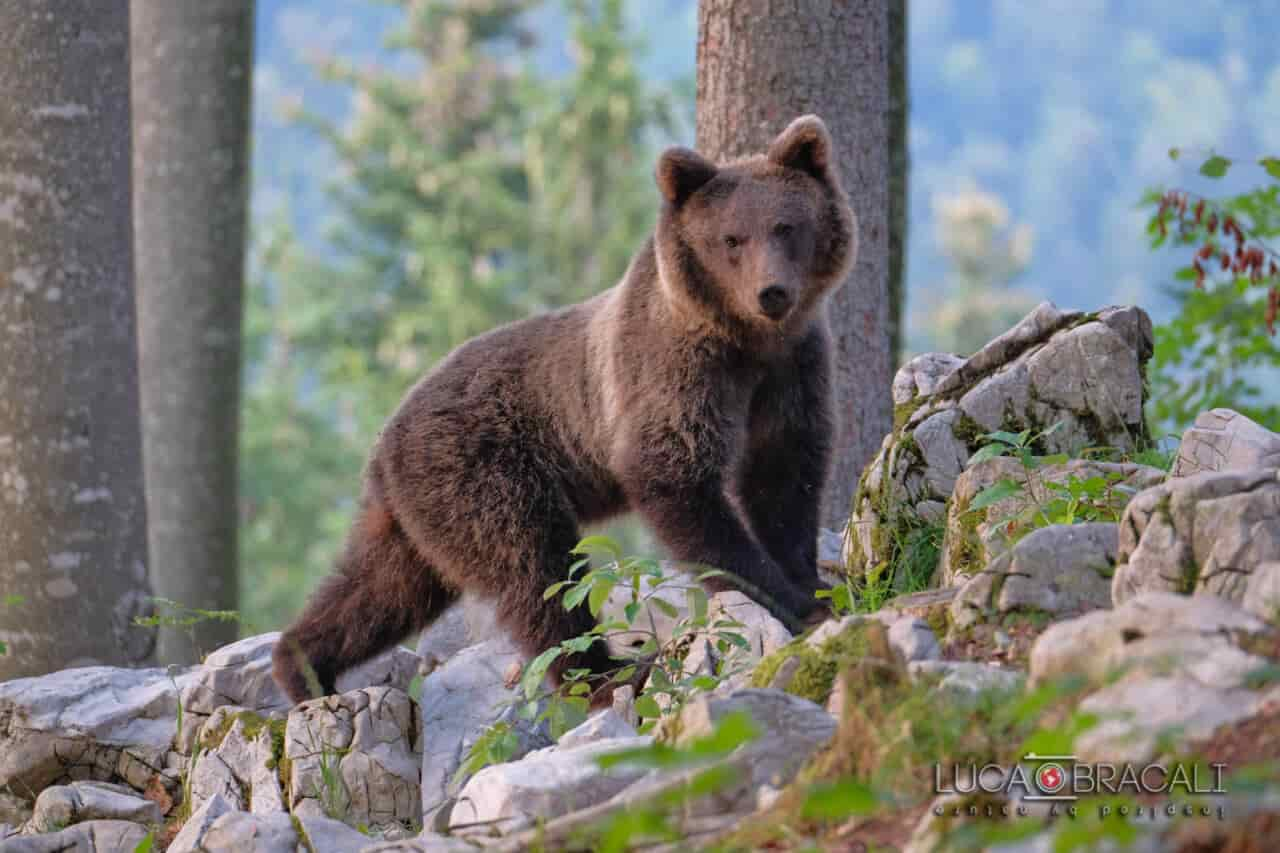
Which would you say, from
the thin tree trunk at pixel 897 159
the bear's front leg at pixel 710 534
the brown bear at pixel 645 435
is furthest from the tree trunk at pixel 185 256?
the bear's front leg at pixel 710 534

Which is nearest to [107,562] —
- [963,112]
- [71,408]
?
[71,408]

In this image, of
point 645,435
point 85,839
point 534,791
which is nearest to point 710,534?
point 645,435

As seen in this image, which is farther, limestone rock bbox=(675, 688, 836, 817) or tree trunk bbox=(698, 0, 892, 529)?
tree trunk bbox=(698, 0, 892, 529)

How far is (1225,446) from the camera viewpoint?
13.7ft

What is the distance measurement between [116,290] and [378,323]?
21351 mm

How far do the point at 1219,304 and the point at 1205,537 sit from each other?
4.23 meters

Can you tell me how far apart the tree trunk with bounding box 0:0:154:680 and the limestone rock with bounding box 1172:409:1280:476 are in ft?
15.0

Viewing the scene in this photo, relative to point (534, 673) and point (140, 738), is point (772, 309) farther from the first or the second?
point (140, 738)

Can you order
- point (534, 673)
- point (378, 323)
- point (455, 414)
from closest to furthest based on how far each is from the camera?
point (534, 673)
point (455, 414)
point (378, 323)

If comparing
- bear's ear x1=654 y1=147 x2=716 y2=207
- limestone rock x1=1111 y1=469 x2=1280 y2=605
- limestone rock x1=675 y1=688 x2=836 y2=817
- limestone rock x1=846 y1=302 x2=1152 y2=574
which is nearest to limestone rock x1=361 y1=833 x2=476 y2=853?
limestone rock x1=675 y1=688 x2=836 y2=817

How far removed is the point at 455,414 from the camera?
18.5ft

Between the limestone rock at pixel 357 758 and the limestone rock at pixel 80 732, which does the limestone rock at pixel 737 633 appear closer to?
the limestone rock at pixel 357 758

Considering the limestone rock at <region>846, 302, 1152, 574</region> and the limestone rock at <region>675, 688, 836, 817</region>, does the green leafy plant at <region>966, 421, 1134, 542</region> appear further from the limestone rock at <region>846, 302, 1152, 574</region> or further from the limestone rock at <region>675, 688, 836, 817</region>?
the limestone rock at <region>675, 688, 836, 817</region>

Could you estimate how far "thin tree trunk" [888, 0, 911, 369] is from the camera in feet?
24.1
